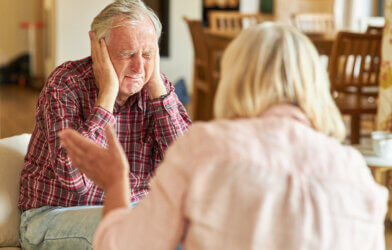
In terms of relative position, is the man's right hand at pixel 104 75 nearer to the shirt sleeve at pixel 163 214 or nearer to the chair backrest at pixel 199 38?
the shirt sleeve at pixel 163 214

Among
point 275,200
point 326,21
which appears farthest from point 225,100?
point 326,21

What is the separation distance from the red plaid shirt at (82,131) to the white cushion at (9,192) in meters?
0.03

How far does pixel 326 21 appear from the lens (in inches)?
232

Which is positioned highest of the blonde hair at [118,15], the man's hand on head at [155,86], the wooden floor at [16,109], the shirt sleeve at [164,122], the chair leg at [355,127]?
the blonde hair at [118,15]

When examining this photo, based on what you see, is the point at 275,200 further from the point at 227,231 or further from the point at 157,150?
the point at 157,150

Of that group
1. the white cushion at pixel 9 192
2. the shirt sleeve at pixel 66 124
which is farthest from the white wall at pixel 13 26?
the shirt sleeve at pixel 66 124

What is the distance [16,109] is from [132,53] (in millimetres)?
4347

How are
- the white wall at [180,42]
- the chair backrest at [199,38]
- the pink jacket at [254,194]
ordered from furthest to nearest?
the white wall at [180,42] < the chair backrest at [199,38] < the pink jacket at [254,194]

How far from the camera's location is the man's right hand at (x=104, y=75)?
1658 mm

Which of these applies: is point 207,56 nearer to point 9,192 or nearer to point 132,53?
point 132,53

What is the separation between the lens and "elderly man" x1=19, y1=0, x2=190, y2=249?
161 cm

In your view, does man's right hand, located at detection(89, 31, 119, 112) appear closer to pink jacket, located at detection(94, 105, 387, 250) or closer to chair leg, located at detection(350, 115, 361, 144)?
pink jacket, located at detection(94, 105, 387, 250)

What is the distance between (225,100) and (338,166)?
22 centimetres

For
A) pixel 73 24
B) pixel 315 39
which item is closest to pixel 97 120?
pixel 315 39
